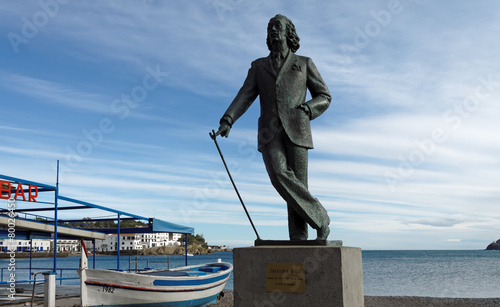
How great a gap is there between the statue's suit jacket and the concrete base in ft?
4.78

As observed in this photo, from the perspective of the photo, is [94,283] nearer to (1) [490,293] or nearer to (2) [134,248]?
(1) [490,293]

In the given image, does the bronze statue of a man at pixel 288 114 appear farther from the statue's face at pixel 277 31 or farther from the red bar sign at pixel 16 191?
the red bar sign at pixel 16 191

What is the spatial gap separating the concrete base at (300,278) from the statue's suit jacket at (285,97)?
57.4 inches

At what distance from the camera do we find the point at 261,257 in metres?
5.59

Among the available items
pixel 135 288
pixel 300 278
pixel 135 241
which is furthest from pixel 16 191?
pixel 135 241

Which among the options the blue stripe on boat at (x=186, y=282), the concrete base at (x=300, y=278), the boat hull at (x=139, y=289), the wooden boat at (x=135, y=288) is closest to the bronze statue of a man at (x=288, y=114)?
the concrete base at (x=300, y=278)

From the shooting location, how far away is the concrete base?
5246mm

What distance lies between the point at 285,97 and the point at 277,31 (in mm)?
931

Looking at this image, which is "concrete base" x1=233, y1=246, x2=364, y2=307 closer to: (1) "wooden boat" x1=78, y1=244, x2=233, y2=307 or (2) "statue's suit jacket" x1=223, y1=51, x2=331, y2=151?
(2) "statue's suit jacket" x1=223, y1=51, x2=331, y2=151

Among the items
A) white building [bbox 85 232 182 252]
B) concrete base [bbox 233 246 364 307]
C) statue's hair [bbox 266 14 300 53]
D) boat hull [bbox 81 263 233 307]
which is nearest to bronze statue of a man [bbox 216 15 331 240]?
statue's hair [bbox 266 14 300 53]

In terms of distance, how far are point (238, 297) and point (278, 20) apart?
3675mm

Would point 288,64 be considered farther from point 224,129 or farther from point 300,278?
point 300,278

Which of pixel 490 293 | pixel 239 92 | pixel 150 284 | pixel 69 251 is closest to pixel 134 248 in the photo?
pixel 69 251

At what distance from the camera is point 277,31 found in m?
6.37
